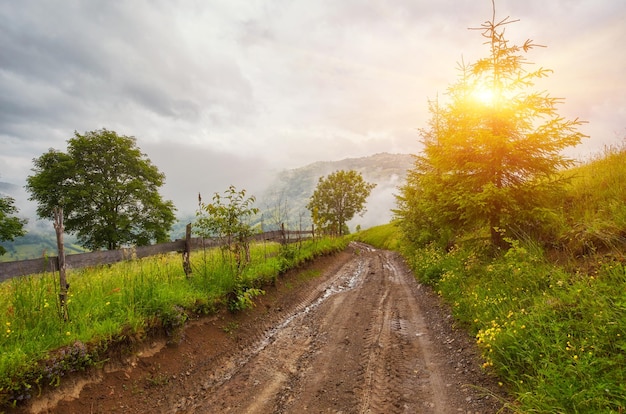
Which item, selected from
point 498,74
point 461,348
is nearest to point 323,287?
point 461,348

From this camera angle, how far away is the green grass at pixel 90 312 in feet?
13.8

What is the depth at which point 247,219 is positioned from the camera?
10719 millimetres

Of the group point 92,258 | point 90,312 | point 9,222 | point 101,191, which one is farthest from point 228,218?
point 9,222

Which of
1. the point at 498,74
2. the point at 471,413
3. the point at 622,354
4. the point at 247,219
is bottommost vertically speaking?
the point at 471,413

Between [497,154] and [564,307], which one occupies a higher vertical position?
[497,154]

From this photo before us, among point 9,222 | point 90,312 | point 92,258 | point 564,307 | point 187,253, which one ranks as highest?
point 9,222

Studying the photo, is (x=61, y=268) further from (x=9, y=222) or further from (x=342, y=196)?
(x=342, y=196)

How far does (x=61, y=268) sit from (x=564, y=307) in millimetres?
9309

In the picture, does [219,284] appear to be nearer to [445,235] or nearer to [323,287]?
[323,287]

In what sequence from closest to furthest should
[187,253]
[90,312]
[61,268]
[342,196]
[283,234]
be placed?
[90,312], [61,268], [187,253], [283,234], [342,196]

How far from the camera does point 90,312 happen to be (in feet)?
18.6

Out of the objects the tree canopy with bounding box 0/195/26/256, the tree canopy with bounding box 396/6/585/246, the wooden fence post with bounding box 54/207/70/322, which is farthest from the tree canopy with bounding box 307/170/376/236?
the wooden fence post with bounding box 54/207/70/322

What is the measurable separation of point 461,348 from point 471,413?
2235mm

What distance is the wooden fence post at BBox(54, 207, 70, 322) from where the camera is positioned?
5.36m
